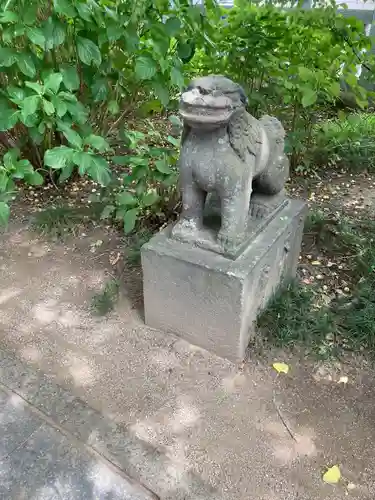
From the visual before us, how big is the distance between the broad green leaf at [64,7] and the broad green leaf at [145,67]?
41 centimetres

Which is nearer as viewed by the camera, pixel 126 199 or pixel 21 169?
pixel 21 169

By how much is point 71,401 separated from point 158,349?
0.54 m

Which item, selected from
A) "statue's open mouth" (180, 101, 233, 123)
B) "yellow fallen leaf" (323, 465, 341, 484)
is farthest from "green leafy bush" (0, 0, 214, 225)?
"yellow fallen leaf" (323, 465, 341, 484)

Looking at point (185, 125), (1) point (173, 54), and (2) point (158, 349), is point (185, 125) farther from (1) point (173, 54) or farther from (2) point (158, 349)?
(2) point (158, 349)

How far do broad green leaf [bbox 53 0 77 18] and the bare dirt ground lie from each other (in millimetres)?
1541

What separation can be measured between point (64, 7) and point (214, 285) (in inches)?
60.6

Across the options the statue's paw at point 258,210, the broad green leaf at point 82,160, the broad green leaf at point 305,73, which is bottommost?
the statue's paw at point 258,210

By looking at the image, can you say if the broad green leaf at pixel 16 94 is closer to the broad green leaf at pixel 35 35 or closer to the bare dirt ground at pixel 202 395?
the broad green leaf at pixel 35 35

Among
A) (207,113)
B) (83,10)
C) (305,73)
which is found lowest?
(305,73)

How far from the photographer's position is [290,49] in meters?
3.41

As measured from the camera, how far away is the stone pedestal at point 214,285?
2.15m

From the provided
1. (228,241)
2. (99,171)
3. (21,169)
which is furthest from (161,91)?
(228,241)

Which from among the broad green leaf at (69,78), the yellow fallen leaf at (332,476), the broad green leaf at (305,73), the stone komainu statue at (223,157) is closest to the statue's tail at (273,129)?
the stone komainu statue at (223,157)

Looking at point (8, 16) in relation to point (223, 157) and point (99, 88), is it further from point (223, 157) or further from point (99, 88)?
point (223, 157)
